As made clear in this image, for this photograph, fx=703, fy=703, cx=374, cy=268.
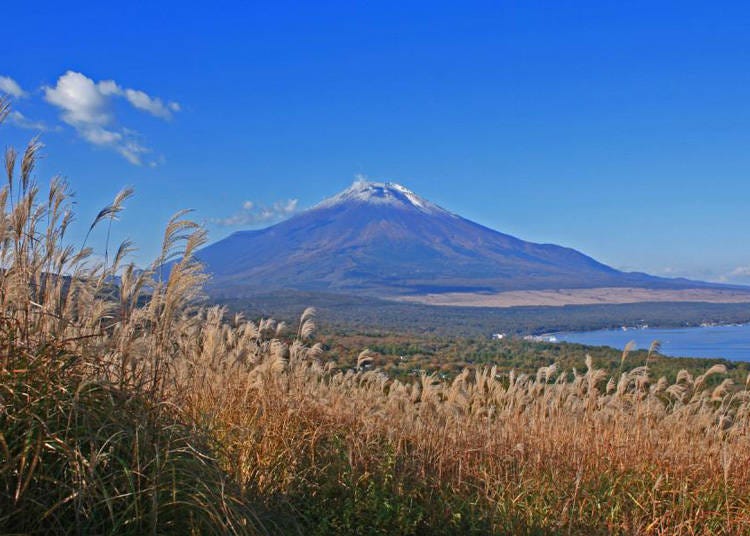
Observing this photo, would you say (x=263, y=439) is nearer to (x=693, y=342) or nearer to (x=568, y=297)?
(x=693, y=342)

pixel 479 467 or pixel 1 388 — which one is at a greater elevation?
pixel 1 388

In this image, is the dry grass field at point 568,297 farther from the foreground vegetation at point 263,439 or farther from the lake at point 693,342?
the foreground vegetation at point 263,439

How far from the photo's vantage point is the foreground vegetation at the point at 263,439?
10.7ft

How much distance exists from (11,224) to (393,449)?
3333mm

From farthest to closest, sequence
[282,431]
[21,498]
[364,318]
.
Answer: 1. [364,318]
2. [282,431]
3. [21,498]

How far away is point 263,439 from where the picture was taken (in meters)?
5.12

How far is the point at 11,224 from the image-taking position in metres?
3.89

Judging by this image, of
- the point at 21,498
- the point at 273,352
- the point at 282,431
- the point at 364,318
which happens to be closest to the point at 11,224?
the point at 21,498

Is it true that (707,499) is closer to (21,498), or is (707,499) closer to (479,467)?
(479,467)

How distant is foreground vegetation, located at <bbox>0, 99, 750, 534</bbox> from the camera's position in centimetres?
325

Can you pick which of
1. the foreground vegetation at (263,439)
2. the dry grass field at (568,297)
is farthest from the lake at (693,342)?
the dry grass field at (568,297)

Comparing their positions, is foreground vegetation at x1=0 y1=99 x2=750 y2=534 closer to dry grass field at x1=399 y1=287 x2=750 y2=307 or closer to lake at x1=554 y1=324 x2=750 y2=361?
lake at x1=554 y1=324 x2=750 y2=361

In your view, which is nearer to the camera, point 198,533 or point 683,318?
point 198,533

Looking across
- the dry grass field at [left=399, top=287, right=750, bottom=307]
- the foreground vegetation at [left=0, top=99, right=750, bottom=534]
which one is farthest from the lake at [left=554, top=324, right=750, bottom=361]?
the dry grass field at [left=399, top=287, right=750, bottom=307]
